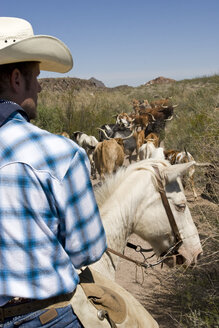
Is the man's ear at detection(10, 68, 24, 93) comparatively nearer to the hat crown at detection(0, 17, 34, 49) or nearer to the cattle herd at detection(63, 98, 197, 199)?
the hat crown at detection(0, 17, 34, 49)

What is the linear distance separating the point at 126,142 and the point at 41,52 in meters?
14.1

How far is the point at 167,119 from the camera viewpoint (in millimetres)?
19969

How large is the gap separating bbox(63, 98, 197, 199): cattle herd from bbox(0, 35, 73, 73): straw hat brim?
4.40 m

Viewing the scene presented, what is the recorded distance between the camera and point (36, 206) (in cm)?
137

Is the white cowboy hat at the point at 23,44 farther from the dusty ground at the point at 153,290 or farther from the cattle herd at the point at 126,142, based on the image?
the cattle herd at the point at 126,142

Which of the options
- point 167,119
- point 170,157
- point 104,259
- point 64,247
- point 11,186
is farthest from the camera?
point 167,119

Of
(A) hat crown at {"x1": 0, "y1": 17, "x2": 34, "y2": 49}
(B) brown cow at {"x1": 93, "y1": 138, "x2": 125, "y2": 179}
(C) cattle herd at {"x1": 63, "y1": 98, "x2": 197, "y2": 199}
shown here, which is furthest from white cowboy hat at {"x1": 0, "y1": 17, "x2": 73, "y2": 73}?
(B) brown cow at {"x1": 93, "y1": 138, "x2": 125, "y2": 179}

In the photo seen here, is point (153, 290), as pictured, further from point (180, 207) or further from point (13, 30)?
point (13, 30)

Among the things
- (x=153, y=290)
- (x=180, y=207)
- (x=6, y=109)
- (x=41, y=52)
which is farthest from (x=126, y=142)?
(x=6, y=109)

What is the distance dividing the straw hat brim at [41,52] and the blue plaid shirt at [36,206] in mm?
214

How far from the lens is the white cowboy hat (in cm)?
145

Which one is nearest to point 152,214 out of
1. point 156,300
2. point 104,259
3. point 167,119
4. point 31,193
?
point 104,259

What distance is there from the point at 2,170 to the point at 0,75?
457mm

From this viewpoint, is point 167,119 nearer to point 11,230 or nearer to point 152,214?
point 152,214
